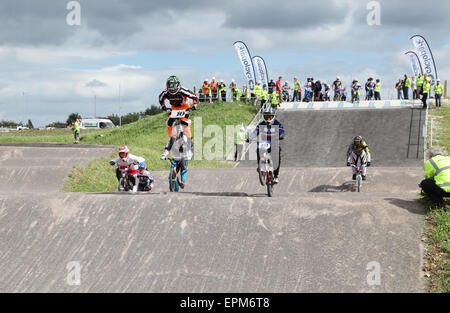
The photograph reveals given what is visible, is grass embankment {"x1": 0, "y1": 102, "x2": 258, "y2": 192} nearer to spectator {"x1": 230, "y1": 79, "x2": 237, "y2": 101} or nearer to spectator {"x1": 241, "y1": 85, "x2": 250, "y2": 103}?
spectator {"x1": 241, "y1": 85, "x2": 250, "y2": 103}

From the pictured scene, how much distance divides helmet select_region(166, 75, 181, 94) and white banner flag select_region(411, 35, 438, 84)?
2817cm

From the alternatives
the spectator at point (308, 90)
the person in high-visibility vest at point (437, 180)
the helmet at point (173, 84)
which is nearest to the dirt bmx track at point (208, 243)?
the person in high-visibility vest at point (437, 180)

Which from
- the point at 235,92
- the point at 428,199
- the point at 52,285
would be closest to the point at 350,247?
the point at 428,199

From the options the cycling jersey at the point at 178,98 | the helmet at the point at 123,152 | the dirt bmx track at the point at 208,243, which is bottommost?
the dirt bmx track at the point at 208,243

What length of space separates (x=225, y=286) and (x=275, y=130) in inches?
233

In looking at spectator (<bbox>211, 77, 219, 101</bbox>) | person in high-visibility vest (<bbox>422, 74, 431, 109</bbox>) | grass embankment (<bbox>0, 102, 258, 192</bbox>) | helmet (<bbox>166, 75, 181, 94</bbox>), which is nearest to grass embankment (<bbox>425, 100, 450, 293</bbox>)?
helmet (<bbox>166, 75, 181, 94</bbox>)

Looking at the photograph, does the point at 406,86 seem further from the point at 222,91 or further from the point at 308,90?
the point at 222,91

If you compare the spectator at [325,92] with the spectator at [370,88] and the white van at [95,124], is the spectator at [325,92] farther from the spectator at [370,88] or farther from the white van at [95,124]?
the white van at [95,124]

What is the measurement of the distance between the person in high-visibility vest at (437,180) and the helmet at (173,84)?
19.9ft

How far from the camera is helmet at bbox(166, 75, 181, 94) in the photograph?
12.8 metres

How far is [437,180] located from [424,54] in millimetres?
29529

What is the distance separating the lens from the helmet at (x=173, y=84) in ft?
41.9
